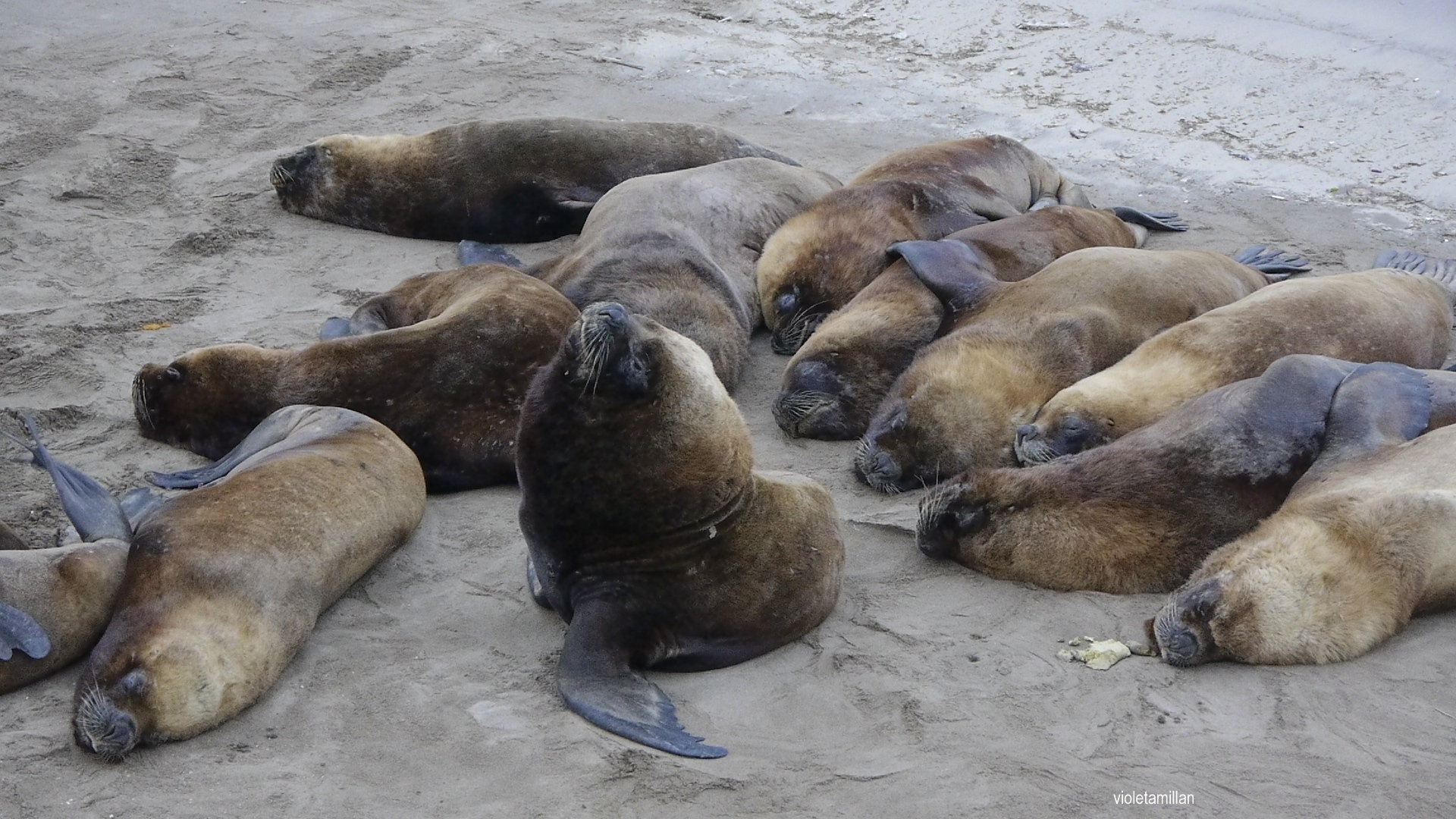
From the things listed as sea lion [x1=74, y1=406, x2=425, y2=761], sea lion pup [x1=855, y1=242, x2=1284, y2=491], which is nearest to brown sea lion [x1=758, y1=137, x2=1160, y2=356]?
sea lion pup [x1=855, y1=242, x2=1284, y2=491]

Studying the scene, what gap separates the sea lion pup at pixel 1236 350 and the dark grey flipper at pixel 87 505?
315cm

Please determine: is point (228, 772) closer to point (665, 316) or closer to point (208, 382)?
point (208, 382)

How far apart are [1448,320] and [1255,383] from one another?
6.59ft

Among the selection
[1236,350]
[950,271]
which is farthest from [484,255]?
[1236,350]

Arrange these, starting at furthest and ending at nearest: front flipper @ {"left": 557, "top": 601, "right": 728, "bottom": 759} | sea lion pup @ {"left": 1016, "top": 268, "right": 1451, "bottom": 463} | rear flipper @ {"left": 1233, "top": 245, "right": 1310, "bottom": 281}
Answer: rear flipper @ {"left": 1233, "top": 245, "right": 1310, "bottom": 281}
sea lion pup @ {"left": 1016, "top": 268, "right": 1451, "bottom": 463}
front flipper @ {"left": 557, "top": 601, "right": 728, "bottom": 759}

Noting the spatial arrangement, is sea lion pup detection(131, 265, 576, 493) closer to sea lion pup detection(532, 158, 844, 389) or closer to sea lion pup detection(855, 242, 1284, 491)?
sea lion pup detection(532, 158, 844, 389)

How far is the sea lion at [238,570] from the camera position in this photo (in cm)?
365

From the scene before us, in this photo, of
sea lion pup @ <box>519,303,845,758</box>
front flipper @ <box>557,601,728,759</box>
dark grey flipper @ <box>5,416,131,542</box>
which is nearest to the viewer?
front flipper @ <box>557,601,728,759</box>

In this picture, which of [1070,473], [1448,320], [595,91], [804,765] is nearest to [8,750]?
[804,765]

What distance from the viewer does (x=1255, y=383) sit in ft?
16.0

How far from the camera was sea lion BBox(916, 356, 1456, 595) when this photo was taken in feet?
14.8

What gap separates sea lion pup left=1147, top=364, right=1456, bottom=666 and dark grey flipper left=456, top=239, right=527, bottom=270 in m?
4.10

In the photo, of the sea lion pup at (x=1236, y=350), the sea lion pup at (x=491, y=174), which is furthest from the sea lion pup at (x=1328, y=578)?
the sea lion pup at (x=491, y=174)

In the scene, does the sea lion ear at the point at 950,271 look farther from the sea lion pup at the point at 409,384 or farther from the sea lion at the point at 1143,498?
the sea lion pup at the point at 409,384
